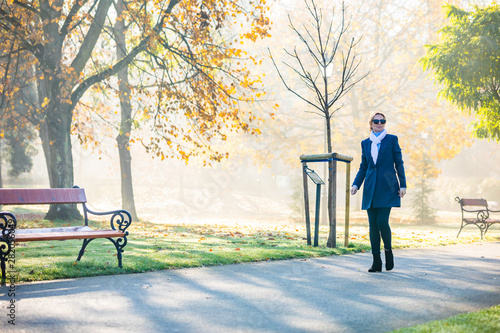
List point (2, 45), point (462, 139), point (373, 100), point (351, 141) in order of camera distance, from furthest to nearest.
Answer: point (373, 100)
point (351, 141)
point (462, 139)
point (2, 45)

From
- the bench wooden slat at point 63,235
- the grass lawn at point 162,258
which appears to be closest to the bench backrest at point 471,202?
the grass lawn at point 162,258

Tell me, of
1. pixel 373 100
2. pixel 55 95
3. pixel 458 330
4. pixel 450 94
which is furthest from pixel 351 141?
pixel 458 330

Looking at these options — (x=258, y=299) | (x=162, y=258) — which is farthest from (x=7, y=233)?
(x=258, y=299)

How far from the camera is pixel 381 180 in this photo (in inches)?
225

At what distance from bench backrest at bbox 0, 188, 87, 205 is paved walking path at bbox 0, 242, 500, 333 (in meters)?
1.30

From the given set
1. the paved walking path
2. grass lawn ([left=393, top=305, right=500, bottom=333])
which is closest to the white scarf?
the paved walking path

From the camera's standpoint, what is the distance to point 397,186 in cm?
574

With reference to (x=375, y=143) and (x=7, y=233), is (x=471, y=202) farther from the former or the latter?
(x=7, y=233)

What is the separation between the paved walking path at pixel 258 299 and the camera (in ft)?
11.9

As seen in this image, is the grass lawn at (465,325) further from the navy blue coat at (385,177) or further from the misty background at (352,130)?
the misty background at (352,130)

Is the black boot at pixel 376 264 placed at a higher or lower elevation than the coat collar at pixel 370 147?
lower

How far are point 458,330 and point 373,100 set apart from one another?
23.9m

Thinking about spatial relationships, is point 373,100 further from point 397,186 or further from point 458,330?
point 458,330

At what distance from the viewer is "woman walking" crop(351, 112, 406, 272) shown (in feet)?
18.6
